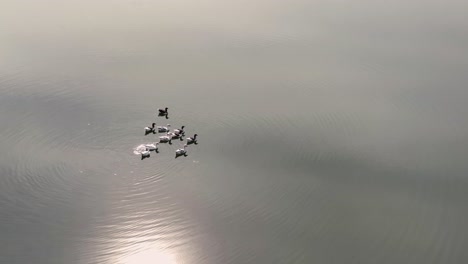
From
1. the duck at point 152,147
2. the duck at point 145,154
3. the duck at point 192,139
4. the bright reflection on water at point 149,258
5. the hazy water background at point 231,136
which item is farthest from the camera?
the duck at point 192,139

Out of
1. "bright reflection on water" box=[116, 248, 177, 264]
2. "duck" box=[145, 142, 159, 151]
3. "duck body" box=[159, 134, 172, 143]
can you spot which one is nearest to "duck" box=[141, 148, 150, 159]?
"duck" box=[145, 142, 159, 151]

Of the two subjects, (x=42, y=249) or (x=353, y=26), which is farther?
(x=353, y=26)

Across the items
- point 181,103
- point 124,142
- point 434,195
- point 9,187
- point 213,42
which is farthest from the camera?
point 213,42

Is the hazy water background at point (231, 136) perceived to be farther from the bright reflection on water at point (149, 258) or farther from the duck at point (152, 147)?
the duck at point (152, 147)

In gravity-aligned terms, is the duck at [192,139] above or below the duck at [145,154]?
above

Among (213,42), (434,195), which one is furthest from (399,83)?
(213,42)

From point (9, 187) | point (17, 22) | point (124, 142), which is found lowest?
point (9, 187)

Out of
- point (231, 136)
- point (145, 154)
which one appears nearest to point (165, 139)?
point (145, 154)

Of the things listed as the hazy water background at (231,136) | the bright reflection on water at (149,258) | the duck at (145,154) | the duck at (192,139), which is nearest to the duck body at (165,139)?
the hazy water background at (231,136)

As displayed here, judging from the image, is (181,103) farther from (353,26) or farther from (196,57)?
(353,26)
